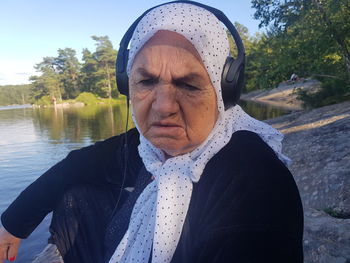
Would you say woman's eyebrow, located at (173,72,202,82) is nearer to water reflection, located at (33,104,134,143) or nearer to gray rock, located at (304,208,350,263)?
gray rock, located at (304,208,350,263)

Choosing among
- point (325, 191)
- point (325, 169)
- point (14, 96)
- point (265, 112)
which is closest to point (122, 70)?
point (325, 191)

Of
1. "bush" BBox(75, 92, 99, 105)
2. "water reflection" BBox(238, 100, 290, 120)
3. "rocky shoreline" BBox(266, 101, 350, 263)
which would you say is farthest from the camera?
"bush" BBox(75, 92, 99, 105)

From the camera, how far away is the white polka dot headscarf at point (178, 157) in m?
1.00

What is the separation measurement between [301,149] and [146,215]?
19.9 feet

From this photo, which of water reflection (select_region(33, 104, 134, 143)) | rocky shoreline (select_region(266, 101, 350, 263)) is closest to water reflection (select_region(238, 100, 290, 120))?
water reflection (select_region(33, 104, 134, 143))

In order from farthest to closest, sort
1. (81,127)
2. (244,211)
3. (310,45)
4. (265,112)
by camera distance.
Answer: (265,112), (81,127), (310,45), (244,211)

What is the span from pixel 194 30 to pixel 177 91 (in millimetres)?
234

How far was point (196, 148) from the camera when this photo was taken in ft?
3.67

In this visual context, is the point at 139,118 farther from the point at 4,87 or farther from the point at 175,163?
the point at 4,87

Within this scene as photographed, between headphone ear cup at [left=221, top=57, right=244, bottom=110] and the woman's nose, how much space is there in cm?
23

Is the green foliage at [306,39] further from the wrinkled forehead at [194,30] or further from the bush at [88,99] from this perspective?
the bush at [88,99]

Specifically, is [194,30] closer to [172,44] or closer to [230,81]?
[172,44]

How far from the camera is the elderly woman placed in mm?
818

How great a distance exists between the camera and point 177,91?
1.10m
